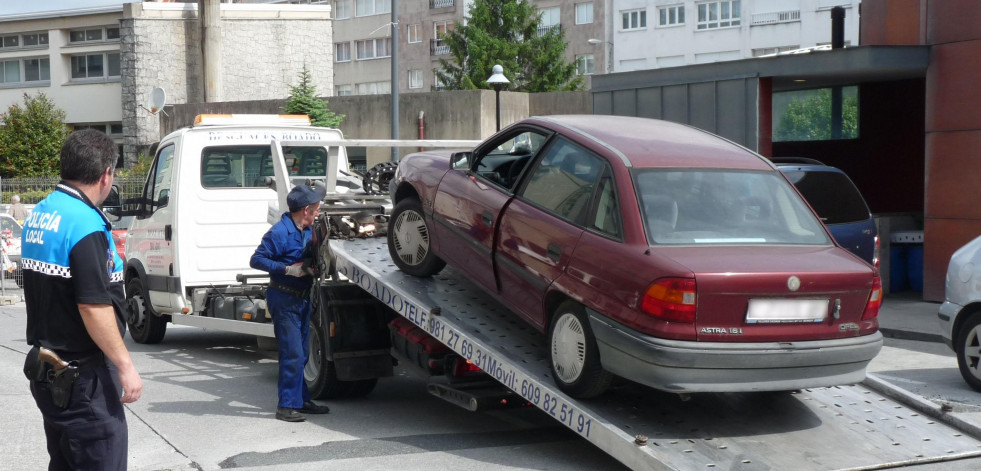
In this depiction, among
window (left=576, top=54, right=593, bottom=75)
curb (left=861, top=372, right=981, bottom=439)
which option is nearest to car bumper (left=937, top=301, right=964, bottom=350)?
curb (left=861, top=372, right=981, bottom=439)

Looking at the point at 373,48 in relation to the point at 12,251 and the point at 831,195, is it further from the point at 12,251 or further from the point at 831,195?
the point at 831,195

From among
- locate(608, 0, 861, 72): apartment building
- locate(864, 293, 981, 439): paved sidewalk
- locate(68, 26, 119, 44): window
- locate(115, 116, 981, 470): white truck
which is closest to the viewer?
locate(115, 116, 981, 470): white truck

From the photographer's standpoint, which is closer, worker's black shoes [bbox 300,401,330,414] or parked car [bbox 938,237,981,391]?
worker's black shoes [bbox 300,401,330,414]

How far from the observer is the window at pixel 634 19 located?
6097 centimetres

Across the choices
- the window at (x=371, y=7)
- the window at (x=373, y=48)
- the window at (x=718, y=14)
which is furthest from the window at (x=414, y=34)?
the window at (x=718, y=14)

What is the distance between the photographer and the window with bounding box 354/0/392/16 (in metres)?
Result: 74.5

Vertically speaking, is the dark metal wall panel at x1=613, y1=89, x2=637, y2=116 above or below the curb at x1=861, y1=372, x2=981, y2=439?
above

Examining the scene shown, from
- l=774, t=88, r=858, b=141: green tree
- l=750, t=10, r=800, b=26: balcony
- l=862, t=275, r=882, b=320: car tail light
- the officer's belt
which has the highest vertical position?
l=750, t=10, r=800, b=26: balcony

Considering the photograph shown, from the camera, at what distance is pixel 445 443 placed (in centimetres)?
721

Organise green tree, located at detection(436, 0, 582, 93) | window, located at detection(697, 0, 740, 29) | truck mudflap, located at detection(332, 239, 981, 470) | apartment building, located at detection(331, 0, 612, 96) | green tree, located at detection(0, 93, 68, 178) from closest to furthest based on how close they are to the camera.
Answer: truck mudflap, located at detection(332, 239, 981, 470), green tree, located at detection(0, 93, 68, 178), green tree, located at detection(436, 0, 582, 93), window, located at detection(697, 0, 740, 29), apartment building, located at detection(331, 0, 612, 96)

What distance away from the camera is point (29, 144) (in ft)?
138

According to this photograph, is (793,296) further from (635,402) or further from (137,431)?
(137,431)

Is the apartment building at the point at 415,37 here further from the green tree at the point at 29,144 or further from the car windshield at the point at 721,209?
the car windshield at the point at 721,209

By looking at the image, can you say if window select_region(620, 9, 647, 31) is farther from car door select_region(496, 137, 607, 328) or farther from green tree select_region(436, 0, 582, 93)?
car door select_region(496, 137, 607, 328)
